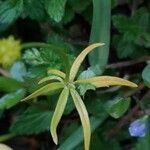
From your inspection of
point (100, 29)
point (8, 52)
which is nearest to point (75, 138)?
point (100, 29)

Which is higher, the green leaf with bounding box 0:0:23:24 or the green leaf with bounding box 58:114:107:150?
the green leaf with bounding box 0:0:23:24

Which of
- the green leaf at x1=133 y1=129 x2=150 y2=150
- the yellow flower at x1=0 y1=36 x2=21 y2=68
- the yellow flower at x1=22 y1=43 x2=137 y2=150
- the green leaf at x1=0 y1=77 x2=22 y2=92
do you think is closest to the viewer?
the yellow flower at x1=0 y1=36 x2=21 y2=68

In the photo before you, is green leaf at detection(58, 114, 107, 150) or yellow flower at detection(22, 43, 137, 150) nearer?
yellow flower at detection(22, 43, 137, 150)

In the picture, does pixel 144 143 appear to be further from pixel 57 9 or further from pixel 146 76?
pixel 57 9

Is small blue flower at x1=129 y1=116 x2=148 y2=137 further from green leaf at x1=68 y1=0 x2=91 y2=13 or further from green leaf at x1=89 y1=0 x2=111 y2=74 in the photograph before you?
green leaf at x1=68 y1=0 x2=91 y2=13

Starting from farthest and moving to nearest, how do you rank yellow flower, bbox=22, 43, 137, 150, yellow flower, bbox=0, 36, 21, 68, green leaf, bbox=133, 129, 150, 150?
green leaf, bbox=133, 129, 150, 150 < yellow flower, bbox=22, 43, 137, 150 < yellow flower, bbox=0, 36, 21, 68

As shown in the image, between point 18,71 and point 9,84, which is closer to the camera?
point 9,84

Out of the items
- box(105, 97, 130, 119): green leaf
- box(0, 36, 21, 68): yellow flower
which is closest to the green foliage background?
box(105, 97, 130, 119): green leaf
